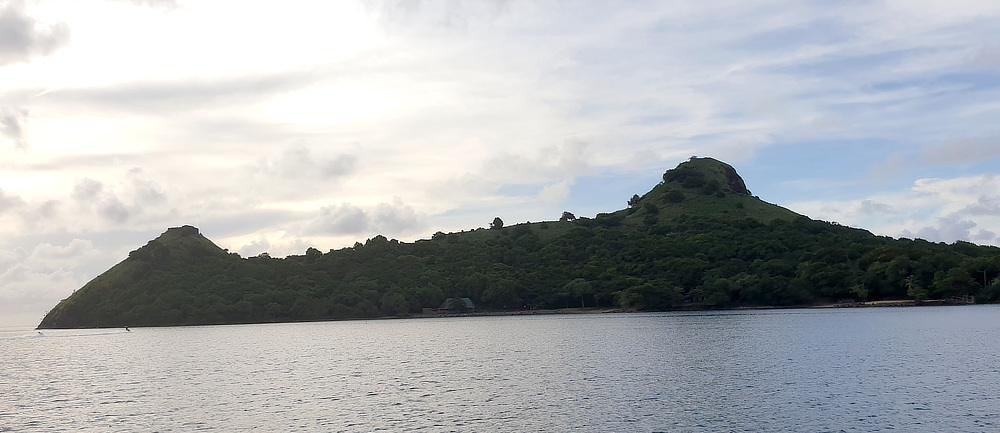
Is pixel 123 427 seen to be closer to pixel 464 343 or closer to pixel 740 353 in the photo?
pixel 740 353

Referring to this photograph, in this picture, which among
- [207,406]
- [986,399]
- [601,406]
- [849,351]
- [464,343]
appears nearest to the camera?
[986,399]

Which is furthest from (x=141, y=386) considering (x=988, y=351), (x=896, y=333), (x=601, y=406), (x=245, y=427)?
(x=896, y=333)

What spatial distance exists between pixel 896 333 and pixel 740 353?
137 ft

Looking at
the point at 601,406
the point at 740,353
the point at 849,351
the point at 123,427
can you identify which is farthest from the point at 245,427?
the point at 849,351

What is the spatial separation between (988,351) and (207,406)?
90.6 meters

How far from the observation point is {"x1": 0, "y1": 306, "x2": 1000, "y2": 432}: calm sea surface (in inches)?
2379

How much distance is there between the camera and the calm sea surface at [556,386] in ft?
198

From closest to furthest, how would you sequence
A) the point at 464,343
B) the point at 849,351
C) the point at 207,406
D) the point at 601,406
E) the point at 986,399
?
the point at 986,399
the point at 601,406
the point at 207,406
the point at 849,351
the point at 464,343

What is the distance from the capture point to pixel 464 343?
6038 inches

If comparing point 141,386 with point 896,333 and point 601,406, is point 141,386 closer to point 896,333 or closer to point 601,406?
point 601,406

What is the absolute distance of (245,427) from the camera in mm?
62562

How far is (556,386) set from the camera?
264 feet

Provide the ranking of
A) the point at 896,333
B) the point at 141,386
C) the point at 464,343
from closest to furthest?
1. the point at 141,386
2. the point at 896,333
3. the point at 464,343

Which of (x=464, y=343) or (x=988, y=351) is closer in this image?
(x=988, y=351)
